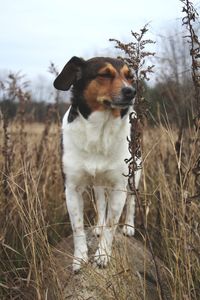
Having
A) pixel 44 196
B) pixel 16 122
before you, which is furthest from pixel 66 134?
pixel 16 122

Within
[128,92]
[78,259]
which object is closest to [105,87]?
[128,92]

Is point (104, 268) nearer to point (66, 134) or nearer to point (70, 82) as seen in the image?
point (66, 134)

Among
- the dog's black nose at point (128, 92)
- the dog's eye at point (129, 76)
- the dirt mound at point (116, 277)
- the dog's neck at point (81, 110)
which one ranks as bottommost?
the dirt mound at point (116, 277)

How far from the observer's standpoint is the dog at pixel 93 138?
377cm

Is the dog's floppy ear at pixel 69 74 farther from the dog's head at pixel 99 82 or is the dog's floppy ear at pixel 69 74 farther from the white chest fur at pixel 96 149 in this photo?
the white chest fur at pixel 96 149

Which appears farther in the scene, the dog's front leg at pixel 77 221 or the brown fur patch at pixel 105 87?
the dog's front leg at pixel 77 221

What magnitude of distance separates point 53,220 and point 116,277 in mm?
1738

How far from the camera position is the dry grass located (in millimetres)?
3082

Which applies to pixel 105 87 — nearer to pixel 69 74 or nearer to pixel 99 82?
pixel 99 82

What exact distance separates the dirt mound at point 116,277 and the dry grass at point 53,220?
0.15 m

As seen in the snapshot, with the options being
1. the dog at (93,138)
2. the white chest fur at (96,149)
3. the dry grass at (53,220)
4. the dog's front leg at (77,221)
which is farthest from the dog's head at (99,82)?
the dog's front leg at (77,221)

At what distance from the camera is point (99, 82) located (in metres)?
3.76

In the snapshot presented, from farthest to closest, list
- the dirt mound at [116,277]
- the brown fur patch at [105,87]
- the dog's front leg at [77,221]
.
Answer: the dog's front leg at [77,221] < the brown fur patch at [105,87] < the dirt mound at [116,277]

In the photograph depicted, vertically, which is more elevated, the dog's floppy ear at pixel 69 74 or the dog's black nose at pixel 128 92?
the dog's floppy ear at pixel 69 74
